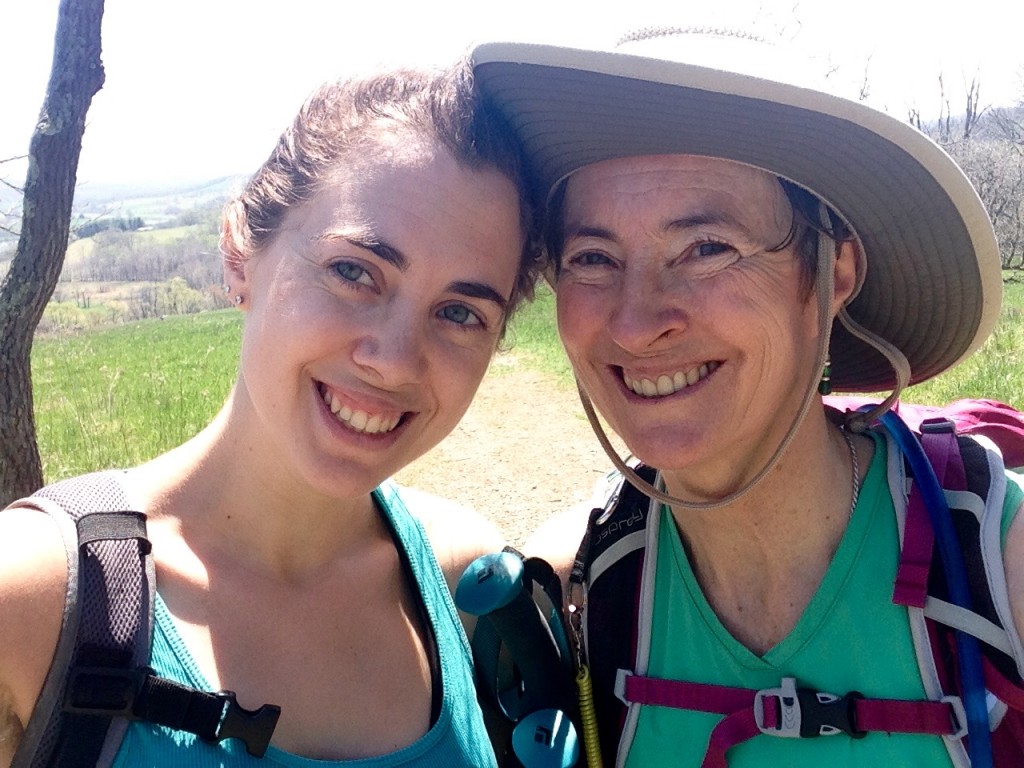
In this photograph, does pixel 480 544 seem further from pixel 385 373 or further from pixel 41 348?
pixel 41 348

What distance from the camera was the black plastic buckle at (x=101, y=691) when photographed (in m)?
1.19

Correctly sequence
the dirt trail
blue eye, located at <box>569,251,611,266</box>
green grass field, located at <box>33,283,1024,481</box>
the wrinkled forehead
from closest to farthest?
1. the wrinkled forehead
2. blue eye, located at <box>569,251,611,266</box>
3. the dirt trail
4. green grass field, located at <box>33,283,1024,481</box>

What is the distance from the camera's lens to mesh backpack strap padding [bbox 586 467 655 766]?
183cm

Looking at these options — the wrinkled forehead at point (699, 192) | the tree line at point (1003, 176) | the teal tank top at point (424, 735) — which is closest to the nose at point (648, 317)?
the wrinkled forehead at point (699, 192)

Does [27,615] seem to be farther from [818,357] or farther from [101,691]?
[818,357]

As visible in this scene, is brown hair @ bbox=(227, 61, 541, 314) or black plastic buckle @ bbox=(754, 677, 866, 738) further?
brown hair @ bbox=(227, 61, 541, 314)

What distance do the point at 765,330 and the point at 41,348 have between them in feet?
77.1

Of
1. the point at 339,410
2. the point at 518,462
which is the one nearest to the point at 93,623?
the point at 339,410

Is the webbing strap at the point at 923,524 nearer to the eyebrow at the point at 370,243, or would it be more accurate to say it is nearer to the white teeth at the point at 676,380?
the white teeth at the point at 676,380

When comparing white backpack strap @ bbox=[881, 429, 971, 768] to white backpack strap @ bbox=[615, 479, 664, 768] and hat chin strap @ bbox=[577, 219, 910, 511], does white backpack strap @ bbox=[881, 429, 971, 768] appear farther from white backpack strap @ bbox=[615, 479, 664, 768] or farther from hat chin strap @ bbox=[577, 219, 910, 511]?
white backpack strap @ bbox=[615, 479, 664, 768]

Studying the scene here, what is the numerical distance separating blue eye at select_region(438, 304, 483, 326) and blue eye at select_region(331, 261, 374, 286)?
17cm

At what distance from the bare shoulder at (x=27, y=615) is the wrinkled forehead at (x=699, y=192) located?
1259mm

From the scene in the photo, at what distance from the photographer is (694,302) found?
1.70m

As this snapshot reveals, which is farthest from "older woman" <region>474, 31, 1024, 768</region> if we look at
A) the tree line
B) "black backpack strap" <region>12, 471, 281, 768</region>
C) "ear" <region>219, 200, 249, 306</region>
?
the tree line
